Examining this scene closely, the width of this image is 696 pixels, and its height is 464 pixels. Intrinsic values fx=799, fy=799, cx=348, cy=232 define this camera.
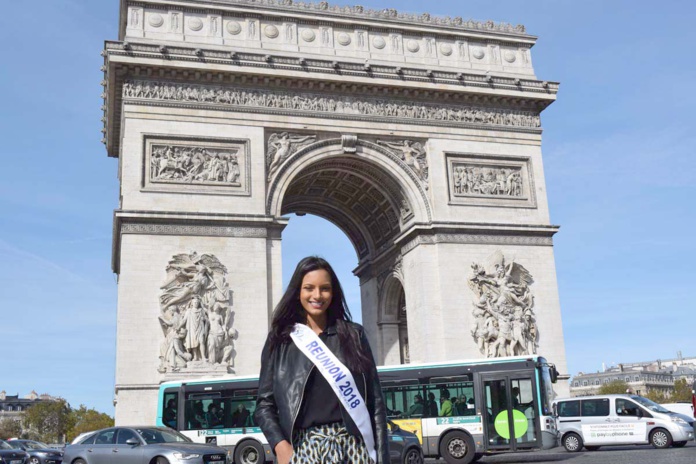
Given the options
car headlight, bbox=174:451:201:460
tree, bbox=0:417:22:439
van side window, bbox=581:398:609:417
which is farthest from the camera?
tree, bbox=0:417:22:439

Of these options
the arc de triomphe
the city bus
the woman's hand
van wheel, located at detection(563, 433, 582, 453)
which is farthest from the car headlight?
van wheel, located at detection(563, 433, 582, 453)

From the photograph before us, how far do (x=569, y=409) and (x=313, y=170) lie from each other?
1133cm

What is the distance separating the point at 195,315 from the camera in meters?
22.8

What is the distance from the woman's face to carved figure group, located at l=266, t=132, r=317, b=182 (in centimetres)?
2150

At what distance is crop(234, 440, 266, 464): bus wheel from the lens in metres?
18.5

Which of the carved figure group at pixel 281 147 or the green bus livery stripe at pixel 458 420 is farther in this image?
the carved figure group at pixel 281 147

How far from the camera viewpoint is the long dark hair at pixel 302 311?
3846 mm

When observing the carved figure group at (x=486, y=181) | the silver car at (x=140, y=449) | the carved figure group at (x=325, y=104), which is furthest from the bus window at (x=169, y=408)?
the carved figure group at (x=486, y=181)

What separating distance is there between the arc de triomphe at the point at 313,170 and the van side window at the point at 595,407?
4549 millimetres

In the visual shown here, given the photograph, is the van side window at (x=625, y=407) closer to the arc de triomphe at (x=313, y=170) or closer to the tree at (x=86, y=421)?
the arc de triomphe at (x=313, y=170)

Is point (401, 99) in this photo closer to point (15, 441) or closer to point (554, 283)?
point (554, 283)

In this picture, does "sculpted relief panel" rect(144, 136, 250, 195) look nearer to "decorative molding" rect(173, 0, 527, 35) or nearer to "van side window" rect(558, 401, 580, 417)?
"decorative molding" rect(173, 0, 527, 35)

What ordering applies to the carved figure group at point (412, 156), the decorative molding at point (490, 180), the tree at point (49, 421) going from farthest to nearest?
1. the tree at point (49, 421)
2. the decorative molding at point (490, 180)
3. the carved figure group at point (412, 156)

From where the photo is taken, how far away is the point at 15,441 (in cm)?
2766
